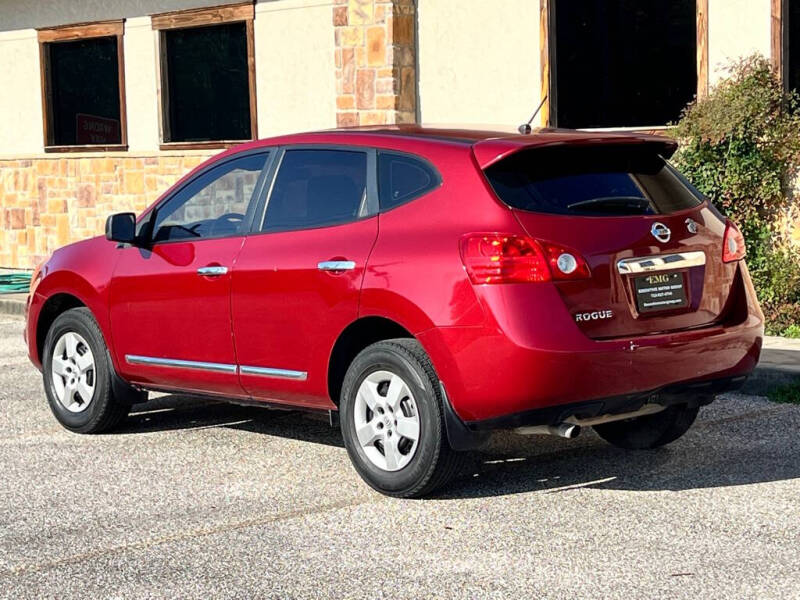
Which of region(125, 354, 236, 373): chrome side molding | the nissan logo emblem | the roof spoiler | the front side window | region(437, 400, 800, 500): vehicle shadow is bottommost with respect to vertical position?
region(437, 400, 800, 500): vehicle shadow

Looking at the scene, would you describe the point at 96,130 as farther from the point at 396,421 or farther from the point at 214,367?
the point at 396,421

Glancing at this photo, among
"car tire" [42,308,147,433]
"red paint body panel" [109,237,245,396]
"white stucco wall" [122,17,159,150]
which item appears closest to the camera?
"red paint body panel" [109,237,245,396]

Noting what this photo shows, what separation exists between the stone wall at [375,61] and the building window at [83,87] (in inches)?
188

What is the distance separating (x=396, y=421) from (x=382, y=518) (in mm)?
536

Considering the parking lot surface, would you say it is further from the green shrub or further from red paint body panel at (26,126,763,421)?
the green shrub

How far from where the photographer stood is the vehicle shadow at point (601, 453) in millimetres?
6879

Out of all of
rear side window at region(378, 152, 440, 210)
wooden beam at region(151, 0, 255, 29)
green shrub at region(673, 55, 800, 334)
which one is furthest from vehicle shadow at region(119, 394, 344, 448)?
wooden beam at region(151, 0, 255, 29)

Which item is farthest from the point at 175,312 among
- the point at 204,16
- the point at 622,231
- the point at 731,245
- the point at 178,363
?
the point at 204,16

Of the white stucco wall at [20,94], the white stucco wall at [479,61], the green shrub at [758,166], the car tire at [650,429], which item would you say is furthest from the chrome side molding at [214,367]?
the white stucco wall at [20,94]

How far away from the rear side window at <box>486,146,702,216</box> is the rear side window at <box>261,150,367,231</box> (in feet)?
2.74

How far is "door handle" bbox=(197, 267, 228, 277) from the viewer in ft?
24.5

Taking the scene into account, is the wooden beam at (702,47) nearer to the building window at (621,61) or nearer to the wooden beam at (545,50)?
the building window at (621,61)

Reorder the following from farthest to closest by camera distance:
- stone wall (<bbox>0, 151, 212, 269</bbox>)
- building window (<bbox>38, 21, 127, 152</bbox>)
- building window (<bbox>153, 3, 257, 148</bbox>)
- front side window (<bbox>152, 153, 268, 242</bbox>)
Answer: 1. building window (<bbox>38, 21, 127, 152</bbox>)
2. stone wall (<bbox>0, 151, 212, 269</bbox>)
3. building window (<bbox>153, 3, 257, 148</bbox>)
4. front side window (<bbox>152, 153, 268, 242</bbox>)

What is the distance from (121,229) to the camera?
26.3 feet
